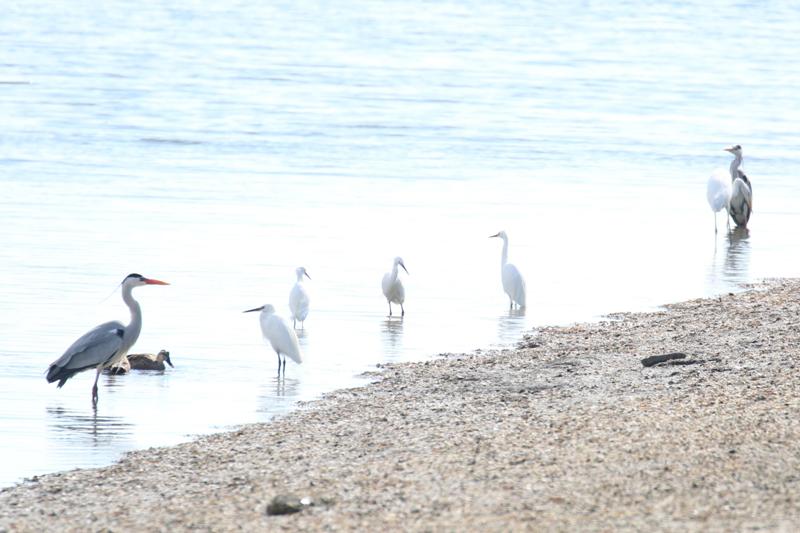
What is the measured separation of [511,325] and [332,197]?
395 inches

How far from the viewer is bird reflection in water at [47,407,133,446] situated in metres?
11.0

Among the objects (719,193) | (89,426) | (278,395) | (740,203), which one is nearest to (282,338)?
(278,395)

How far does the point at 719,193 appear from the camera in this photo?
76.8ft

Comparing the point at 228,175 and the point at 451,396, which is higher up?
the point at 228,175

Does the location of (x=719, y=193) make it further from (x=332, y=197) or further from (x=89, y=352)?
(x=89, y=352)

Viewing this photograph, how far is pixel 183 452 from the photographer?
10.2m

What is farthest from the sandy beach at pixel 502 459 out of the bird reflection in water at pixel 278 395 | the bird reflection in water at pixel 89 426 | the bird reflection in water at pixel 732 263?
the bird reflection in water at pixel 732 263

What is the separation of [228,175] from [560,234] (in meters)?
8.10

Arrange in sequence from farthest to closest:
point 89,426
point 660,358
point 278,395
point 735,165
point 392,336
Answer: point 735,165
point 392,336
point 278,395
point 660,358
point 89,426

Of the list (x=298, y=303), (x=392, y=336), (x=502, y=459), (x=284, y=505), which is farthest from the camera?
(x=298, y=303)

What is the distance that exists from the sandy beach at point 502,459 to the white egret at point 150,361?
5.98 ft

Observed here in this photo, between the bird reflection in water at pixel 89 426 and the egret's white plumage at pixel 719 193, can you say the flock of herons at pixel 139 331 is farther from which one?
the egret's white plumage at pixel 719 193

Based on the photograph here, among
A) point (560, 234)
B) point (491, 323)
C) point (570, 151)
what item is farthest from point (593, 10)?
point (491, 323)

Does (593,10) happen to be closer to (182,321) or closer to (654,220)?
(654,220)
